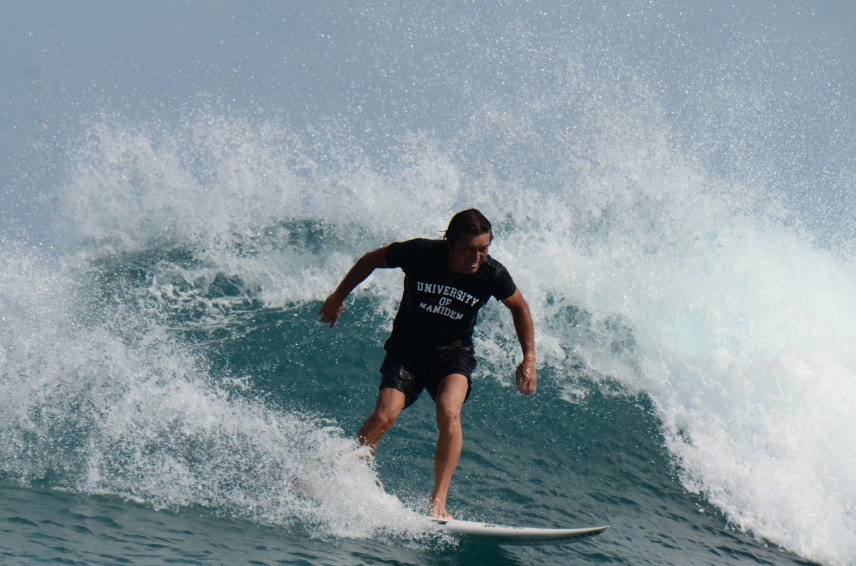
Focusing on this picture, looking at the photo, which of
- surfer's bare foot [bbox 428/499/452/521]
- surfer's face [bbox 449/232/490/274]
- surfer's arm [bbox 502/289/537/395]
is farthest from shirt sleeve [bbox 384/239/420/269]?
surfer's bare foot [bbox 428/499/452/521]

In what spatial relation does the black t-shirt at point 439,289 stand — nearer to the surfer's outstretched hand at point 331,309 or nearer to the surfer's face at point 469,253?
the surfer's face at point 469,253

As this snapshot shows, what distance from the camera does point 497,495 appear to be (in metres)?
6.25

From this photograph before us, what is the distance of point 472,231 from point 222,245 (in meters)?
7.37

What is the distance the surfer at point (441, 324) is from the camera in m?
5.21

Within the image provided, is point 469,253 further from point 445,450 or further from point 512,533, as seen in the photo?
point 512,533

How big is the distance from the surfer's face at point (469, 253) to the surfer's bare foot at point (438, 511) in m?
1.34

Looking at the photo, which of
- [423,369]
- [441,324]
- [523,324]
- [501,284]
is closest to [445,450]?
[423,369]

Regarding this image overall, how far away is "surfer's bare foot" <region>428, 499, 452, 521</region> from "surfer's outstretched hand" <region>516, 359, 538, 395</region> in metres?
0.80

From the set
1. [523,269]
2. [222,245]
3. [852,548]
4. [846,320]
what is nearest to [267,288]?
[222,245]

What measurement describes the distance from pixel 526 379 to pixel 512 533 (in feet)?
2.91

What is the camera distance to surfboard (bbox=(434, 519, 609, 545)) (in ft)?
16.7

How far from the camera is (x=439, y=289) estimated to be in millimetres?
5383

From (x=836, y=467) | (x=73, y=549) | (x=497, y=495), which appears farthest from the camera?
(x=836, y=467)

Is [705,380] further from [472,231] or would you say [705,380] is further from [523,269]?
[472,231]
